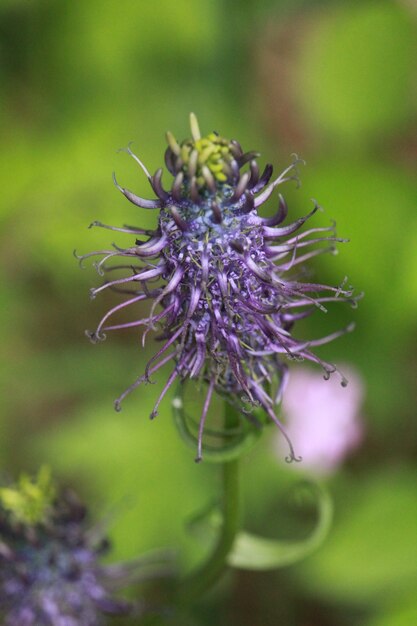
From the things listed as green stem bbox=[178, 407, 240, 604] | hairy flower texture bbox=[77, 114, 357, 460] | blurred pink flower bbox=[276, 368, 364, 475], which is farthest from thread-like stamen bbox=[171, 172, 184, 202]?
blurred pink flower bbox=[276, 368, 364, 475]

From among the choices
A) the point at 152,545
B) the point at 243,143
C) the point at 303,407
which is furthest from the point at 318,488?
the point at 243,143

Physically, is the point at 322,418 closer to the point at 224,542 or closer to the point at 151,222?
the point at 151,222

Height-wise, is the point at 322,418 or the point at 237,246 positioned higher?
the point at 237,246

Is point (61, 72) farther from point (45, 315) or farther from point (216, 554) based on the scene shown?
point (216, 554)

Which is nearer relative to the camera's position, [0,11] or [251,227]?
[251,227]

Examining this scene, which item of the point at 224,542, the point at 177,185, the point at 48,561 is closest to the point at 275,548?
the point at 224,542
